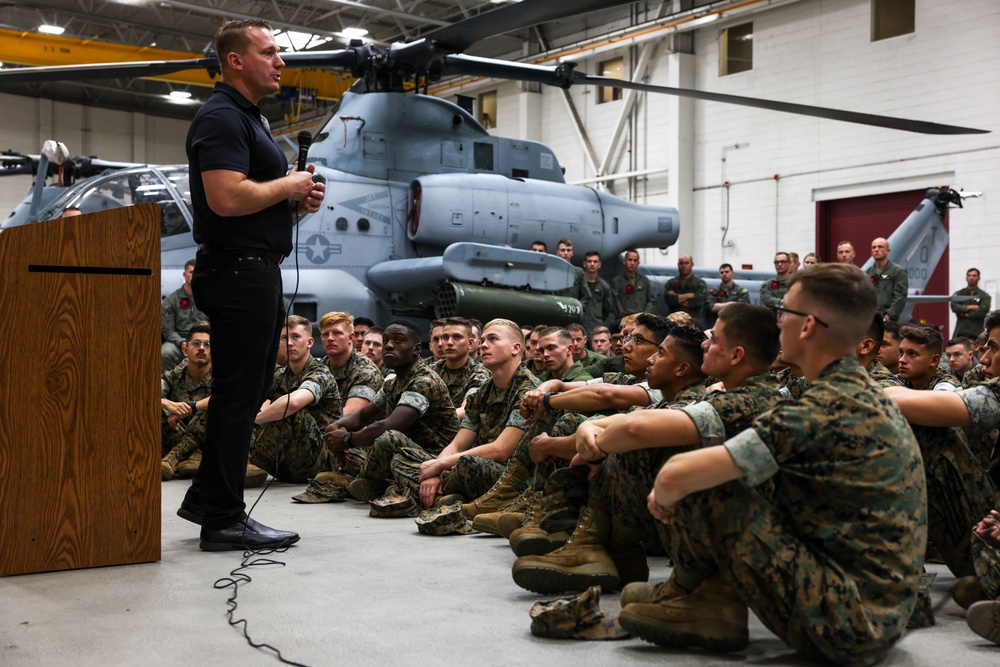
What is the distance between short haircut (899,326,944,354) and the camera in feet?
13.7

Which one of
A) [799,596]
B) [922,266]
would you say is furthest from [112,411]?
[922,266]

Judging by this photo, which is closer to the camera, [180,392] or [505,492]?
[505,492]

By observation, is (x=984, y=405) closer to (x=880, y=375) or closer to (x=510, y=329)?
(x=880, y=375)

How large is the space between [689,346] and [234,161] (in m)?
1.76

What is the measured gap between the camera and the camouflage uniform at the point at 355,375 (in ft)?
20.5

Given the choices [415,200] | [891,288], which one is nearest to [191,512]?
[415,200]

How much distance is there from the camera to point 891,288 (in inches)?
433

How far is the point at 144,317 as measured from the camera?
3.51 meters

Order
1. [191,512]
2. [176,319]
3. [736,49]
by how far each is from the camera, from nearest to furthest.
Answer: [191,512] < [176,319] < [736,49]

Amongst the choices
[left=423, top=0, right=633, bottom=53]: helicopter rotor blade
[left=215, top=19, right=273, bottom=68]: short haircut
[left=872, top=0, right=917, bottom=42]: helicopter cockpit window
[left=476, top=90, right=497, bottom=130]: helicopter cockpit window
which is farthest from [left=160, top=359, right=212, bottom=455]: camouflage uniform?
[left=476, top=90, right=497, bottom=130]: helicopter cockpit window

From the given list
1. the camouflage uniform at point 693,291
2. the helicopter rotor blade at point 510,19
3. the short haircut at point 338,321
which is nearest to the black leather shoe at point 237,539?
the short haircut at point 338,321

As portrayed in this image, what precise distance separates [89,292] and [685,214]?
1485 centimetres

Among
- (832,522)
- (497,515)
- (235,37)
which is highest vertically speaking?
(235,37)

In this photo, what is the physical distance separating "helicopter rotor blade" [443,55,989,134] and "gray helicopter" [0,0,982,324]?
2cm
